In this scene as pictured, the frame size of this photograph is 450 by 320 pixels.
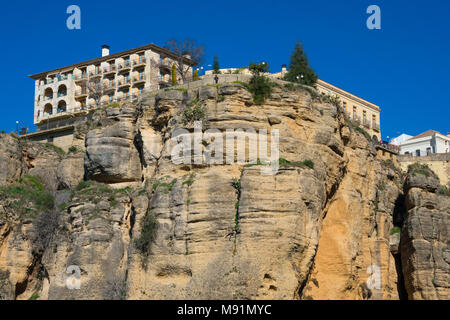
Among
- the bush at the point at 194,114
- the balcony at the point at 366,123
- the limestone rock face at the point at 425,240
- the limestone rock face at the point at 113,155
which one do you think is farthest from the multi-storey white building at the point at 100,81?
the limestone rock face at the point at 425,240

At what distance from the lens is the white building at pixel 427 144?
81.9 metres

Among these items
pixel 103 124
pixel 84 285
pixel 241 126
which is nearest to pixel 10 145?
pixel 103 124

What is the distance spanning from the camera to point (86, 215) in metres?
49.7

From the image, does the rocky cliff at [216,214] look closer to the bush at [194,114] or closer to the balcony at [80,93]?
the bush at [194,114]

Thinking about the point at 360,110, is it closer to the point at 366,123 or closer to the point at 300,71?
the point at 366,123

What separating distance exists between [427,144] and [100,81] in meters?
31.2

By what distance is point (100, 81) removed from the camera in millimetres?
69062

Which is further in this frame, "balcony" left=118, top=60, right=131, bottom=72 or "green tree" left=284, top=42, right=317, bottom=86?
"balcony" left=118, top=60, right=131, bottom=72

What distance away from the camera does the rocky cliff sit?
147ft

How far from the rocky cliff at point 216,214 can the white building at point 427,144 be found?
22.8 meters

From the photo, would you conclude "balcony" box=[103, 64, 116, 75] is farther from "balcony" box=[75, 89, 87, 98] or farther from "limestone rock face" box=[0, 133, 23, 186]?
"limestone rock face" box=[0, 133, 23, 186]

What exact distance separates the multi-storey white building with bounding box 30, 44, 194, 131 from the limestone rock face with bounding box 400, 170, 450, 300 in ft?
62.8

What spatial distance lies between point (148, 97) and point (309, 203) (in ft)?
40.2

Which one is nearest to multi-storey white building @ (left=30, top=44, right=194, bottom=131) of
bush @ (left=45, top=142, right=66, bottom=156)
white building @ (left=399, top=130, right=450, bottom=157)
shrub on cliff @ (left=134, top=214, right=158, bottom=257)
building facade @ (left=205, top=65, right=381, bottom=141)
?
bush @ (left=45, top=142, right=66, bottom=156)
